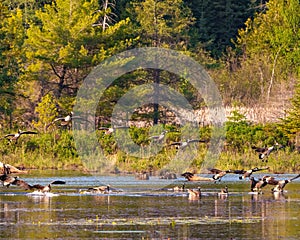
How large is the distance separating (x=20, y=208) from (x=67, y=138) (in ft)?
71.4

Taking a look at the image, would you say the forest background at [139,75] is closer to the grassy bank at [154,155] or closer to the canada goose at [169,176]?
the grassy bank at [154,155]

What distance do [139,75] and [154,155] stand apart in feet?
34.6

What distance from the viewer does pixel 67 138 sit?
47.7 metres

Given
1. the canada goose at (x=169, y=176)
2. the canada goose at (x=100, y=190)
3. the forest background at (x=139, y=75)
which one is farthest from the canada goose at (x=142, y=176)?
the canada goose at (x=100, y=190)

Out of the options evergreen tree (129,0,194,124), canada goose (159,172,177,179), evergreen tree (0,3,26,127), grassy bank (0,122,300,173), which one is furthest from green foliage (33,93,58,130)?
canada goose (159,172,177,179)

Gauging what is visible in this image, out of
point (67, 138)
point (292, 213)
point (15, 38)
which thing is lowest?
point (292, 213)

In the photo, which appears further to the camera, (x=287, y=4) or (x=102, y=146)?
(x=287, y=4)

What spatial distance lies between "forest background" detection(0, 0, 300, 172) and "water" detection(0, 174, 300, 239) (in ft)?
37.4

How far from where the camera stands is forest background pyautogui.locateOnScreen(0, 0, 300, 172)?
45.8 metres

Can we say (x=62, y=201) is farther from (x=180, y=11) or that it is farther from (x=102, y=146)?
(x=180, y=11)

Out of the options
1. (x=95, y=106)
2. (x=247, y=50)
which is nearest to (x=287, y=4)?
(x=247, y=50)

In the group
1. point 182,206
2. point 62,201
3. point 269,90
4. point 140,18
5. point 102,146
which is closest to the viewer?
point 182,206

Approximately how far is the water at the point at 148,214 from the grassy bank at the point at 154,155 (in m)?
8.15

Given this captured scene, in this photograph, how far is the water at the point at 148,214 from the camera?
20.9m
